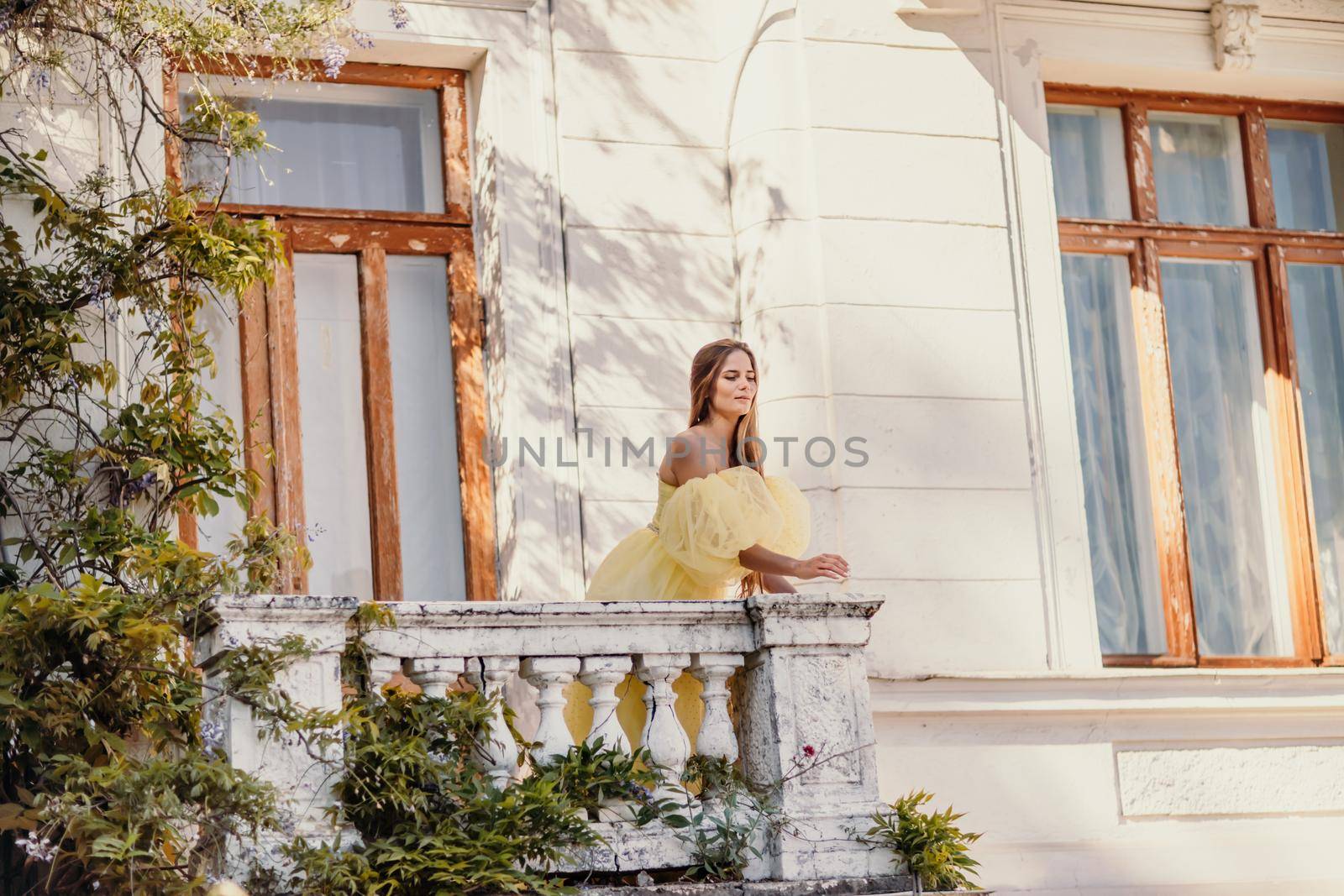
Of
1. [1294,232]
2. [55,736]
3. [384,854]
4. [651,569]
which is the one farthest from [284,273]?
[1294,232]

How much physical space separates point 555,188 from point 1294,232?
3150 mm

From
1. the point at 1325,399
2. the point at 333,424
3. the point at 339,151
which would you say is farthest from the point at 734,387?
the point at 1325,399

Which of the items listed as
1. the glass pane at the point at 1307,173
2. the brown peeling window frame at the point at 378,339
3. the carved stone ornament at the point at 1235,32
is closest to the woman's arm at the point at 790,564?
the brown peeling window frame at the point at 378,339

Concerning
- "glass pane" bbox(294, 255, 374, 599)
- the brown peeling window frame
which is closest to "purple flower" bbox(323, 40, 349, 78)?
the brown peeling window frame

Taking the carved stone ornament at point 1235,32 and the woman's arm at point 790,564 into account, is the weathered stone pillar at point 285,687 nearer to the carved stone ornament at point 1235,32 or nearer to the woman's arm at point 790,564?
the woman's arm at point 790,564

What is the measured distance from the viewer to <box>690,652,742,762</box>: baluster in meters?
4.75

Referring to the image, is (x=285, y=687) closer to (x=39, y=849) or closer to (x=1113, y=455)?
(x=39, y=849)

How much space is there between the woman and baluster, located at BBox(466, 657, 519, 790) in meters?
0.61

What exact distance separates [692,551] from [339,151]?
2563 mm

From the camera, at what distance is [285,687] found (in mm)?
4227

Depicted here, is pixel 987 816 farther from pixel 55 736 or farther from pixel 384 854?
pixel 55 736

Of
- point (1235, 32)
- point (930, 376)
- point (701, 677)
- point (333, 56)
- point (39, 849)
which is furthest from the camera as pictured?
point (1235, 32)

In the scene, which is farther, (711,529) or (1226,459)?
(1226,459)

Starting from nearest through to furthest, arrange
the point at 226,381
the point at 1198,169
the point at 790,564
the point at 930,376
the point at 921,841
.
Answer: the point at 921,841
the point at 790,564
the point at 226,381
the point at 930,376
the point at 1198,169
